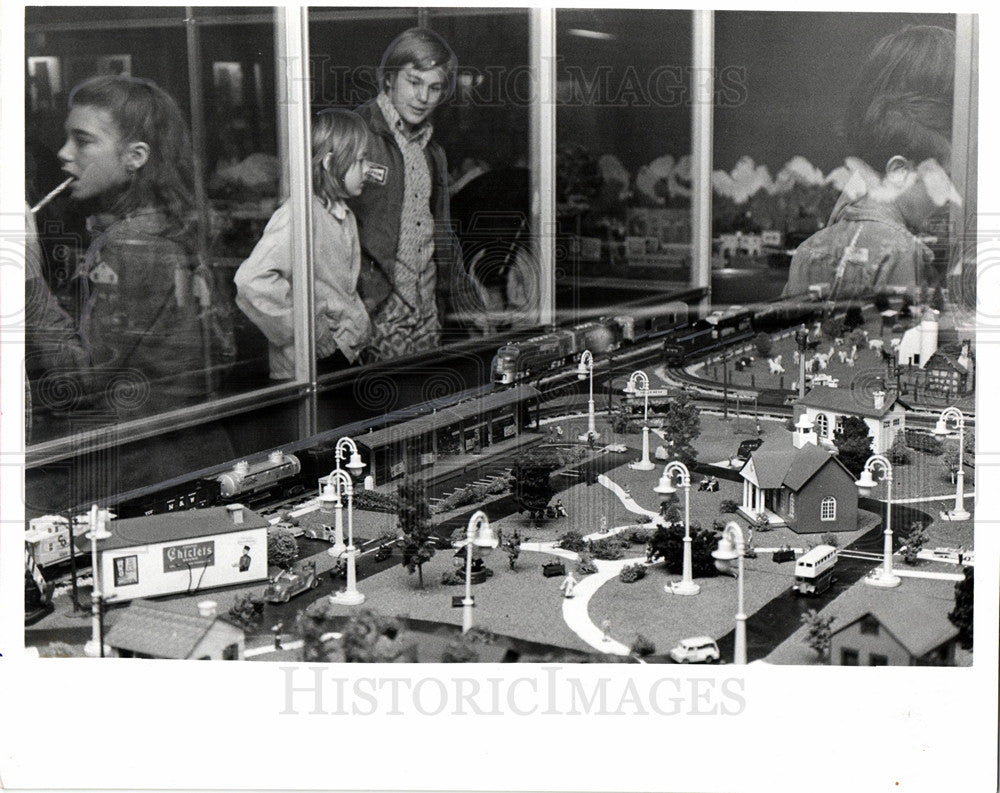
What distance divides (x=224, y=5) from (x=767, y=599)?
2.24 m

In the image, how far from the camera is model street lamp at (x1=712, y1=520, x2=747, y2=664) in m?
3.94

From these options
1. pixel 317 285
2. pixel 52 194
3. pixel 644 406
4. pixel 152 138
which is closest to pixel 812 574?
pixel 644 406

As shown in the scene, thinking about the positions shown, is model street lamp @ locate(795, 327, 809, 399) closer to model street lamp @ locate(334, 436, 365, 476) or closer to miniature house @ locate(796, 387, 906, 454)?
miniature house @ locate(796, 387, 906, 454)

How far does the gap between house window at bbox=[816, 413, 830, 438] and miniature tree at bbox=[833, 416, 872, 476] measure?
24 millimetres

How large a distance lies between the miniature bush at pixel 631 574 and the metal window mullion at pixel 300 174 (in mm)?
1022

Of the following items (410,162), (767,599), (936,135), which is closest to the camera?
(767,599)

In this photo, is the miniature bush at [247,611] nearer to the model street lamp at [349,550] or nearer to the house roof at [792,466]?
the model street lamp at [349,550]

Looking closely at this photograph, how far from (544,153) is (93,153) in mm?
1350

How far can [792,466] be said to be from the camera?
13.8 feet

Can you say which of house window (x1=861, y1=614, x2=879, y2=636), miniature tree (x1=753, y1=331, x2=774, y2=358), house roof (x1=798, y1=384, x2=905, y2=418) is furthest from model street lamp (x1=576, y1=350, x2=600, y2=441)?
house window (x1=861, y1=614, x2=879, y2=636)

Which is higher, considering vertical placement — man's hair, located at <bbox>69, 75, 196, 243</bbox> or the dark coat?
man's hair, located at <bbox>69, 75, 196, 243</bbox>

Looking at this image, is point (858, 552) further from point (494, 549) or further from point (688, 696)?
point (494, 549)

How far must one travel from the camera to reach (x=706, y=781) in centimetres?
402

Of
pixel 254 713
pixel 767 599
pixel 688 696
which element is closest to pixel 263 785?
pixel 254 713
